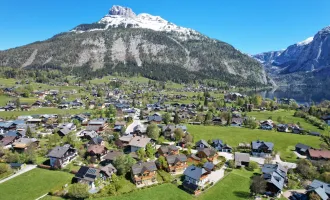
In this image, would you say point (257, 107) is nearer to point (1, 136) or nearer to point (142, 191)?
point (142, 191)

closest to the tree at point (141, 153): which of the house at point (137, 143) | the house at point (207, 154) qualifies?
the house at point (137, 143)

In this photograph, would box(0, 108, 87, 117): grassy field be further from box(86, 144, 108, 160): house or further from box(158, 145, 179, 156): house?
box(158, 145, 179, 156): house

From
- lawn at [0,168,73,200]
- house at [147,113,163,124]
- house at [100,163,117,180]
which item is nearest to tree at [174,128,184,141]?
house at [147,113,163,124]

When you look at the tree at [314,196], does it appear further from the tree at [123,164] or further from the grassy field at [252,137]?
the tree at [123,164]

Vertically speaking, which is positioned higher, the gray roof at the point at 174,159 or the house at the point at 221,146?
the gray roof at the point at 174,159

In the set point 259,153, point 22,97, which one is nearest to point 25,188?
point 259,153

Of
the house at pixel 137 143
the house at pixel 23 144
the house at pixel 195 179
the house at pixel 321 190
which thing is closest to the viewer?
the house at pixel 321 190

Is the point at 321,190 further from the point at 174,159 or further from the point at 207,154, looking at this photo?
the point at 174,159
